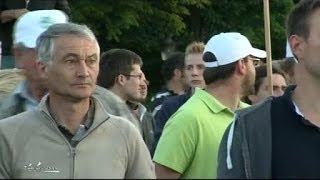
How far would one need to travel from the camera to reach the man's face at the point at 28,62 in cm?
486

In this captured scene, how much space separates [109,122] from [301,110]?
0.89 m

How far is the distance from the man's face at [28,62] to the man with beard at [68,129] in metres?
0.44

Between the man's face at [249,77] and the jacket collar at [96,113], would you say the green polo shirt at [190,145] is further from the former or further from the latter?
the jacket collar at [96,113]

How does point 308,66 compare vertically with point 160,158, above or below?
above

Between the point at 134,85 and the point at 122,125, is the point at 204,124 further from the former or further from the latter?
the point at 134,85

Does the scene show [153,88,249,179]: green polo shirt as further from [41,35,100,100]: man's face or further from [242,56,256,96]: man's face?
[41,35,100,100]: man's face

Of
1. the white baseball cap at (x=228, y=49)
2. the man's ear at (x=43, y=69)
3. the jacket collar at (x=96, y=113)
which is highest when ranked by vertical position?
the man's ear at (x=43, y=69)

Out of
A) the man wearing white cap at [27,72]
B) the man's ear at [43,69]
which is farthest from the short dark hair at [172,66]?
the man's ear at [43,69]

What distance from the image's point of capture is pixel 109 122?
165 inches

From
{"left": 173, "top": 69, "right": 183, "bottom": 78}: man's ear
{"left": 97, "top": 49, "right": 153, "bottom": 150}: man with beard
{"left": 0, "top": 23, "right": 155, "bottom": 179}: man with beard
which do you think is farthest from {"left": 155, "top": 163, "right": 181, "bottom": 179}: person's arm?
{"left": 173, "top": 69, "right": 183, "bottom": 78}: man's ear

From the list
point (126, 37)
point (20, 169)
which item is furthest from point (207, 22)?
point (20, 169)

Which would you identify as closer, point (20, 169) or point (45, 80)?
point (20, 169)

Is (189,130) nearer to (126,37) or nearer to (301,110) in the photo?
(301,110)

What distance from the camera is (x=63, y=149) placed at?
13.3 feet
